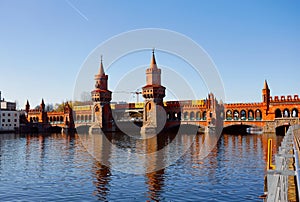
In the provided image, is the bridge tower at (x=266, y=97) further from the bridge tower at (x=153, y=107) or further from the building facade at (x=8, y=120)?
the building facade at (x=8, y=120)

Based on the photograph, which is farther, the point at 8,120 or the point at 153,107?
the point at 8,120

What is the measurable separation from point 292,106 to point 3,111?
85.3 metres

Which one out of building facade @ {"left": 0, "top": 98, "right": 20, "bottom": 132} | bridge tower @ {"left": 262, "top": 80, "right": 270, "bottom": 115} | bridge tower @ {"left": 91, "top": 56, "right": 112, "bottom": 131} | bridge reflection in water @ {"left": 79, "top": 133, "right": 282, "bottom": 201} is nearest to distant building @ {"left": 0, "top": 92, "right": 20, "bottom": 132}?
building facade @ {"left": 0, "top": 98, "right": 20, "bottom": 132}

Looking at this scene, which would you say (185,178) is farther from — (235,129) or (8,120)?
(8,120)

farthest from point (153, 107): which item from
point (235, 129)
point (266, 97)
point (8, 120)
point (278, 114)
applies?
point (8, 120)

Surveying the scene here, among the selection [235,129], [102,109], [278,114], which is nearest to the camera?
[278,114]

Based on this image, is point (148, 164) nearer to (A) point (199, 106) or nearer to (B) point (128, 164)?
(B) point (128, 164)

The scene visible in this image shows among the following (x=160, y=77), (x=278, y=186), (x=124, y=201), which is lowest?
(x=124, y=201)

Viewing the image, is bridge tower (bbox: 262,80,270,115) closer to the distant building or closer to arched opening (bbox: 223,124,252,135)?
arched opening (bbox: 223,124,252,135)

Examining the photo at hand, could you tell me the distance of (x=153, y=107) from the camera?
308ft

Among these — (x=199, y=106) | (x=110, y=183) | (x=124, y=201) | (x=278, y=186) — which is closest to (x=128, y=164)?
(x=110, y=183)

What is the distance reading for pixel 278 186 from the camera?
7340mm

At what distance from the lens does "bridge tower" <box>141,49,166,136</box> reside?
91.1 metres

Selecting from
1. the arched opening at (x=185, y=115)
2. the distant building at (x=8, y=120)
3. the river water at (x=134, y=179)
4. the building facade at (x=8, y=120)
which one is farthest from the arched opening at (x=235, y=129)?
the distant building at (x=8, y=120)
